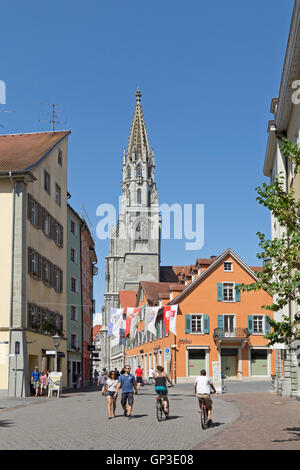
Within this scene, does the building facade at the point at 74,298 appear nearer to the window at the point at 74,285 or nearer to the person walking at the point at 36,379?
the window at the point at 74,285

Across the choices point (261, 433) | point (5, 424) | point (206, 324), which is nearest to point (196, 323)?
point (206, 324)

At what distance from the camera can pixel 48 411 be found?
22.5m

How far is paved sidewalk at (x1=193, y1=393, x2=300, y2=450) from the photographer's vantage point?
12335 millimetres

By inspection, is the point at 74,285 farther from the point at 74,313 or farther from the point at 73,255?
the point at 73,255

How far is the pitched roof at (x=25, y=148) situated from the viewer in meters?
34.8

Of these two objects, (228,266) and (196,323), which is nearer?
(196,323)

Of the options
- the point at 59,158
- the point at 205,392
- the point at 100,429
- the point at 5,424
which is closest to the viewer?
the point at 100,429

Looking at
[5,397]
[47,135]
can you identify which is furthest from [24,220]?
[47,135]

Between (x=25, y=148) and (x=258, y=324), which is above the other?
(x=25, y=148)

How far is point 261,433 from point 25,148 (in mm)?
28529

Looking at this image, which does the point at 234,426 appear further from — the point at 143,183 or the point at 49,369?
the point at 143,183

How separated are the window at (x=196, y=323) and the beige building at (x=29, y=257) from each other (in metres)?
14.9

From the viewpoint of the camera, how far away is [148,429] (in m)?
15.9
